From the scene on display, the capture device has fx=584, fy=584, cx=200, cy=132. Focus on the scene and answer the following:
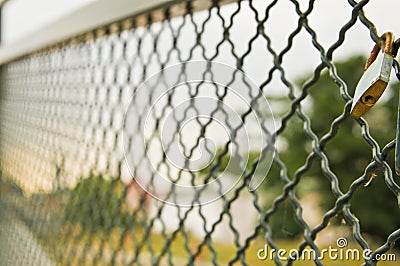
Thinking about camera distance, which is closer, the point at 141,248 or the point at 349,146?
the point at 349,146

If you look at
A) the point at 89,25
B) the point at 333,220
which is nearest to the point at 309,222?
the point at 333,220

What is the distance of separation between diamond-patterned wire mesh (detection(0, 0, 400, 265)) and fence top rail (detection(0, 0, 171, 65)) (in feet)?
0.07

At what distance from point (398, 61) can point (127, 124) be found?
2.32ft

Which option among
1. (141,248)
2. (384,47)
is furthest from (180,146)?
(384,47)

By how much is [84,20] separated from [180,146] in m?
0.46

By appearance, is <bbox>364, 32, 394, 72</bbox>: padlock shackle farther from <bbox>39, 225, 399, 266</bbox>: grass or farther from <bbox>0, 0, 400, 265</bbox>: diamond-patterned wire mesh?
<bbox>39, 225, 399, 266</bbox>: grass

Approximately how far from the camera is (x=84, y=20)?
1.33 meters

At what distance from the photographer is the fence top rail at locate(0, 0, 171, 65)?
43.4 inches

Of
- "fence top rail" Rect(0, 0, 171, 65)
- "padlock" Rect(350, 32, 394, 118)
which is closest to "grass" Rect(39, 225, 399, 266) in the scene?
"padlock" Rect(350, 32, 394, 118)

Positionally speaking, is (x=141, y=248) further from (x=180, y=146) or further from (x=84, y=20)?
(x=84, y=20)

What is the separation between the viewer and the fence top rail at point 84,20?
110 centimetres

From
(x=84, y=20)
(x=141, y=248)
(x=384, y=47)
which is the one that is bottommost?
(x=141, y=248)

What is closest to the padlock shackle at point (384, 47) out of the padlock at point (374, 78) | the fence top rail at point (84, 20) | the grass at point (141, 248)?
the padlock at point (374, 78)

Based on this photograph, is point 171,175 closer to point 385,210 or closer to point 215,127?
point 215,127
